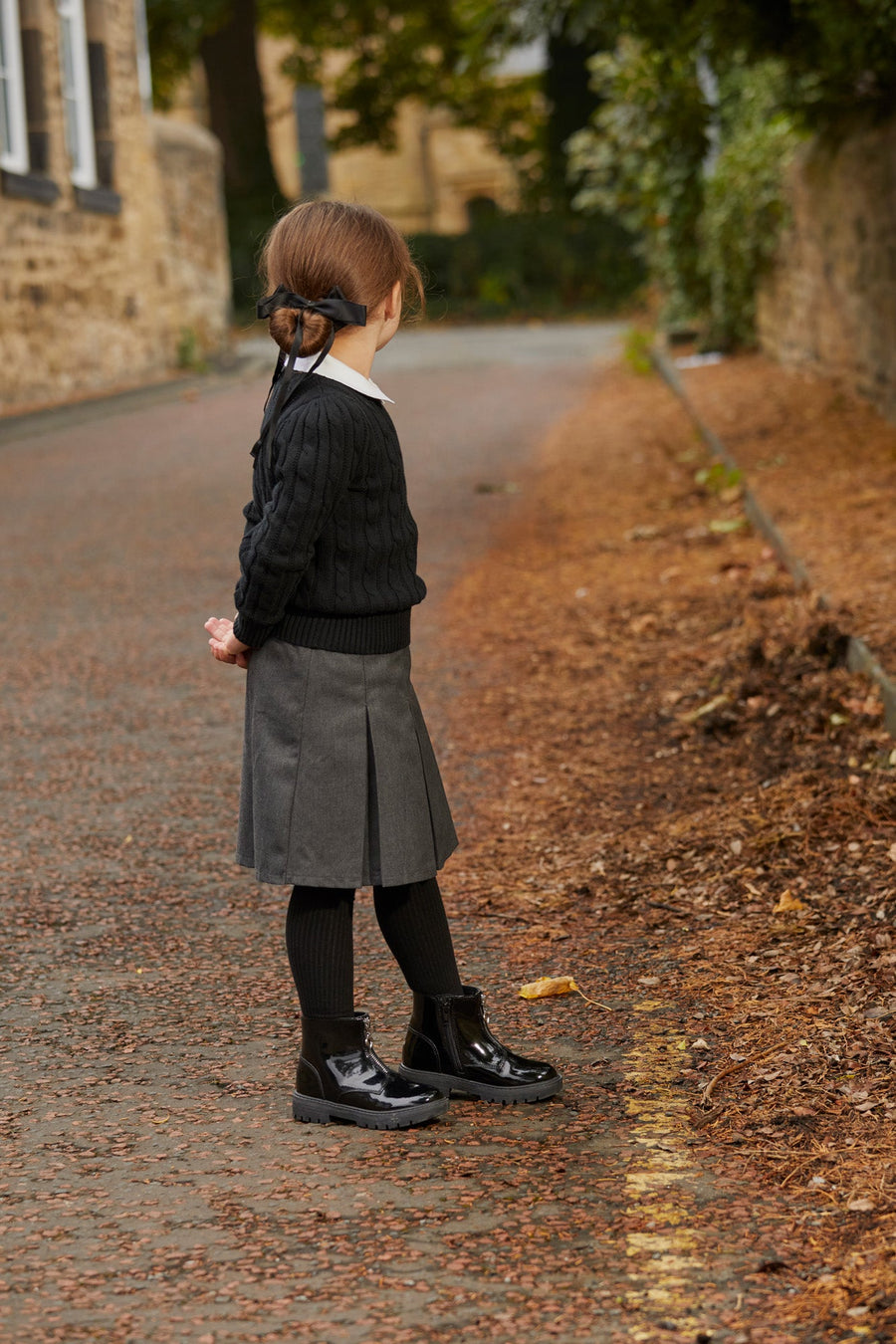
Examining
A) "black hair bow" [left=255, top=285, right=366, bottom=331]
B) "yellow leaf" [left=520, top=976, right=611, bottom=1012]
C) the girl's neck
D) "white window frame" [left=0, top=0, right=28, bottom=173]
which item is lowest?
"yellow leaf" [left=520, top=976, right=611, bottom=1012]

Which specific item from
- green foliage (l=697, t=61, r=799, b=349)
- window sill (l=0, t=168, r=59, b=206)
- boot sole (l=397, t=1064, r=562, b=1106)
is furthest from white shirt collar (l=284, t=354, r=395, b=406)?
window sill (l=0, t=168, r=59, b=206)

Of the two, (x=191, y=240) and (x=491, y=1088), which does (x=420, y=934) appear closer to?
(x=491, y=1088)

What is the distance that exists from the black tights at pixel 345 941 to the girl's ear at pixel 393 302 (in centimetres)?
102

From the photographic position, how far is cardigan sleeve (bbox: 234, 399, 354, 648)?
2.73 meters

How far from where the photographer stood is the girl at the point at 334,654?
278 centimetres

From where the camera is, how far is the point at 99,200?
670 inches

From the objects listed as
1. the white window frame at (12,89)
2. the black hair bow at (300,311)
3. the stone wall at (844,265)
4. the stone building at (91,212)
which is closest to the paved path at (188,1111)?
the black hair bow at (300,311)

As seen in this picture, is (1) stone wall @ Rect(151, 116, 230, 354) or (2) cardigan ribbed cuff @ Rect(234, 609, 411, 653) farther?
(1) stone wall @ Rect(151, 116, 230, 354)

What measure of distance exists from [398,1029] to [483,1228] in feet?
2.82

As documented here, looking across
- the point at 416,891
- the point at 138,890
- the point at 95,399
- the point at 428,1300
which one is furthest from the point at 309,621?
the point at 95,399

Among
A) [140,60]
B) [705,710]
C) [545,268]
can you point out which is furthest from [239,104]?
[705,710]

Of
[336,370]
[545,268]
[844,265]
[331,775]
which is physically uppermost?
[545,268]

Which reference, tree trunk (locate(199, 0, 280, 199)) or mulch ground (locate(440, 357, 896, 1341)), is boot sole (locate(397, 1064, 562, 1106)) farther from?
tree trunk (locate(199, 0, 280, 199))

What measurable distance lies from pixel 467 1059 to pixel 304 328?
1.34m
